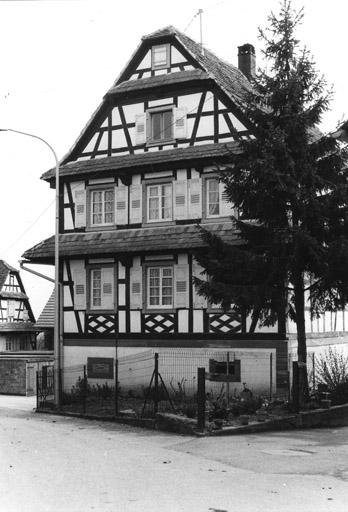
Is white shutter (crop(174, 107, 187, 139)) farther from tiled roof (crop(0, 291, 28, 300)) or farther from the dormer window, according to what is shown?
tiled roof (crop(0, 291, 28, 300))

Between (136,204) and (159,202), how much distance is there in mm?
810

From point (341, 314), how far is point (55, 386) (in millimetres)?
11120

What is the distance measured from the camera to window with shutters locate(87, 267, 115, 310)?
981 inches

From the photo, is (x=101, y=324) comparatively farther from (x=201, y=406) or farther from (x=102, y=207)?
(x=201, y=406)

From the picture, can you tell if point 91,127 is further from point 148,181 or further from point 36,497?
point 36,497

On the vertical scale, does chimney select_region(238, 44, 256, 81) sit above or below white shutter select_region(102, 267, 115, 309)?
above

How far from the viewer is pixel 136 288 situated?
960 inches

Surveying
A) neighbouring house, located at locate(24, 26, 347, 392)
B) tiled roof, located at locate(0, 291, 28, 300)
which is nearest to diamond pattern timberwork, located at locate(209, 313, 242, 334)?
neighbouring house, located at locate(24, 26, 347, 392)

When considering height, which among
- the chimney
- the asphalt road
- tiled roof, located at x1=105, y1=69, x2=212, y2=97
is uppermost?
the chimney

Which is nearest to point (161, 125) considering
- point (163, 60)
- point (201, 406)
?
point (163, 60)

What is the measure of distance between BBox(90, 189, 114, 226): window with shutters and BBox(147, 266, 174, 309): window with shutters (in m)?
2.47

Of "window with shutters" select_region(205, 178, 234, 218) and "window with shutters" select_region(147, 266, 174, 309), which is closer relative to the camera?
"window with shutters" select_region(205, 178, 234, 218)

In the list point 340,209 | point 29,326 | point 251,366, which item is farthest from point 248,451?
point 29,326

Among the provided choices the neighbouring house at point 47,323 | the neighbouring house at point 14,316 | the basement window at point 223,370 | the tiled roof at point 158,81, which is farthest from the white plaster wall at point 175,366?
the neighbouring house at point 14,316
